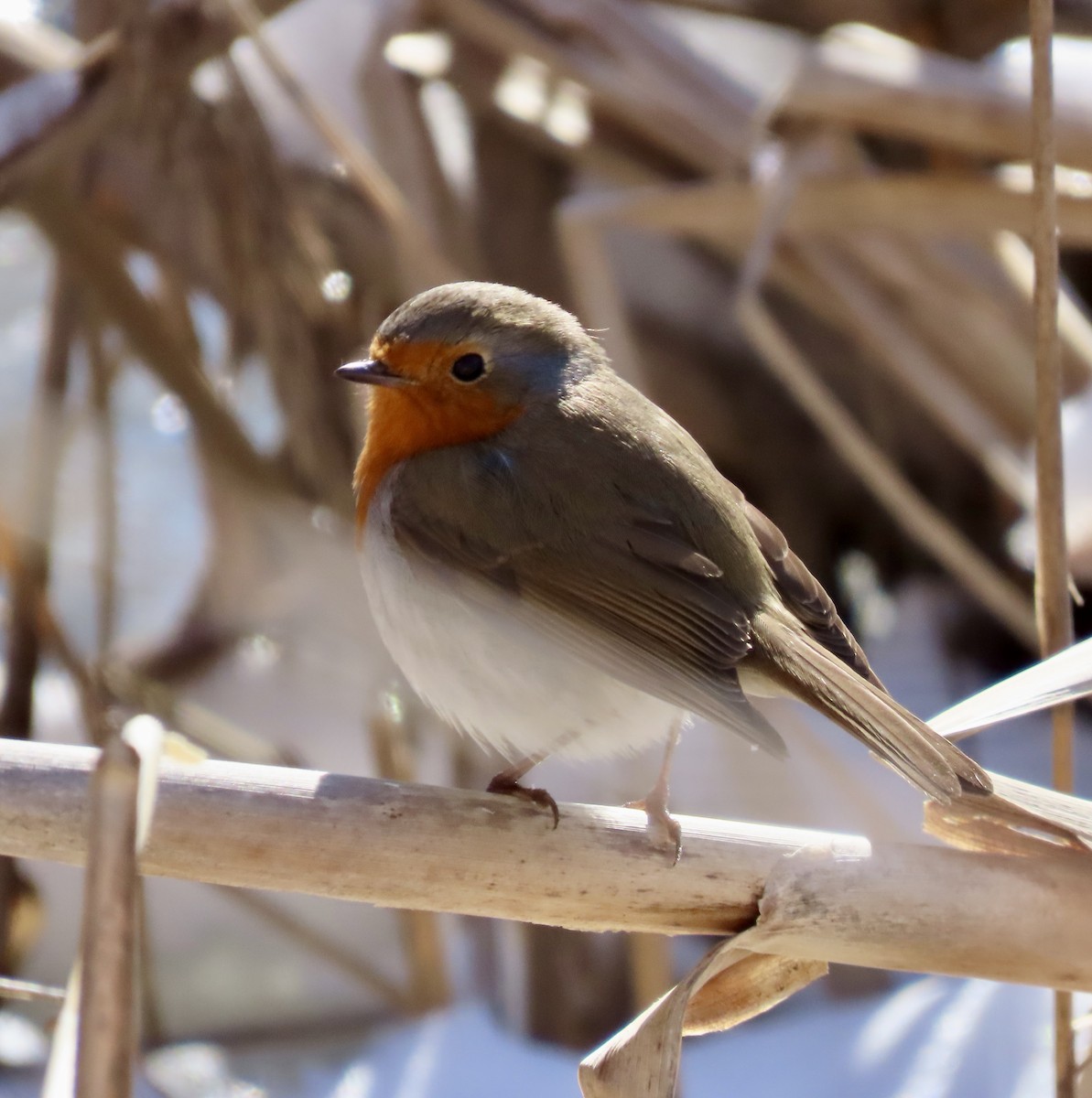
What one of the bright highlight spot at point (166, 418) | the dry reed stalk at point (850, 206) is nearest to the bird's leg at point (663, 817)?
the dry reed stalk at point (850, 206)

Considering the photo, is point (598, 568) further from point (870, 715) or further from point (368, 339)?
point (368, 339)

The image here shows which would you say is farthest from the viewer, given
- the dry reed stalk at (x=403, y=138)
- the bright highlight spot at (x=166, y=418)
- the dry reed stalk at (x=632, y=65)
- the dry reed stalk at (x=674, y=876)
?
the bright highlight spot at (x=166, y=418)

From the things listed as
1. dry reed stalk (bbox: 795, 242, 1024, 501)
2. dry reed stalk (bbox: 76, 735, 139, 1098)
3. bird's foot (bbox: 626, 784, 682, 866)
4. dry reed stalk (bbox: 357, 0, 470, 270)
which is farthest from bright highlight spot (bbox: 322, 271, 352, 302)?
dry reed stalk (bbox: 76, 735, 139, 1098)

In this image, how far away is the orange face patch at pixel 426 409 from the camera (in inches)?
79.0

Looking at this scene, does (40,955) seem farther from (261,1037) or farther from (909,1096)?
(909,1096)

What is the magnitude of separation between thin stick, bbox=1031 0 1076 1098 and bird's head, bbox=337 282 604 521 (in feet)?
2.24

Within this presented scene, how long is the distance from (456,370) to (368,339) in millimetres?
1173

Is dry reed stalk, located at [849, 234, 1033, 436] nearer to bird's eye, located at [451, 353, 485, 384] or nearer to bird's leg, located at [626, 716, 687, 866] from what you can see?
bird's eye, located at [451, 353, 485, 384]

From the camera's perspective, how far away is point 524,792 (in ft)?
5.79

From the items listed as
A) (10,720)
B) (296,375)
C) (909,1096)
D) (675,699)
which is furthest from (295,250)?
(909,1096)

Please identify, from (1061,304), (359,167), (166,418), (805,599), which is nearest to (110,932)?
(805,599)

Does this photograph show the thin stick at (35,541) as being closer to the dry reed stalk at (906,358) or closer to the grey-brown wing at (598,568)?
the grey-brown wing at (598,568)

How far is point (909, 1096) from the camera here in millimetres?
2641

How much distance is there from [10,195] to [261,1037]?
1.86 metres
